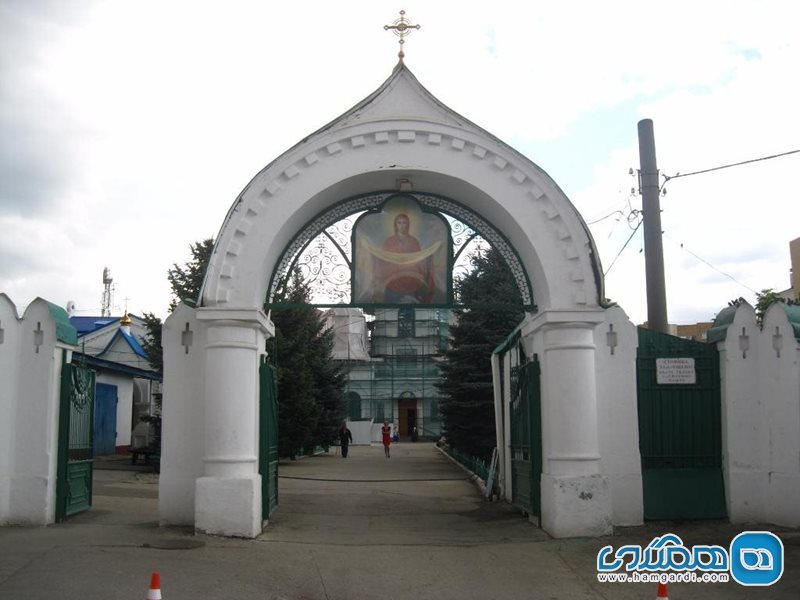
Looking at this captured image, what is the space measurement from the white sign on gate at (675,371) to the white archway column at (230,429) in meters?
5.65

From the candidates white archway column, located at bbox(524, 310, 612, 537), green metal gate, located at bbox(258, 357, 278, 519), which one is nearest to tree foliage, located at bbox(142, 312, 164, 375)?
green metal gate, located at bbox(258, 357, 278, 519)

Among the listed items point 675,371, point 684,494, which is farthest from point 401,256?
point 684,494

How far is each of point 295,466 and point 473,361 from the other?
7462 millimetres

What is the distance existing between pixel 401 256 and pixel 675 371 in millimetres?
4280

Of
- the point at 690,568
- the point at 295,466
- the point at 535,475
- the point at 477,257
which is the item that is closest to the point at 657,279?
the point at 477,257

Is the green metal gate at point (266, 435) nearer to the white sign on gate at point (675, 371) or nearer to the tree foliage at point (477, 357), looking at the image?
the white sign on gate at point (675, 371)

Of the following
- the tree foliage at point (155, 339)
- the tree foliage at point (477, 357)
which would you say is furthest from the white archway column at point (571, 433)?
the tree foliage at point (155, 339)

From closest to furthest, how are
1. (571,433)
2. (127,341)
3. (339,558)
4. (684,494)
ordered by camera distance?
(339,558) < (571,433) < (684,494) < (127,341)

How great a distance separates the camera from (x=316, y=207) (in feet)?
39.5

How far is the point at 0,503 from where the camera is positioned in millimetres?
10945

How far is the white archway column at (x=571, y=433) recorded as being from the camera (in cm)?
1086

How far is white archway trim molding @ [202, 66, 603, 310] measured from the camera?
1141 centimetres

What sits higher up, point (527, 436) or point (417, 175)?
point (417, 175)

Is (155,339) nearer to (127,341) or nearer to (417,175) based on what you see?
(127,341)
